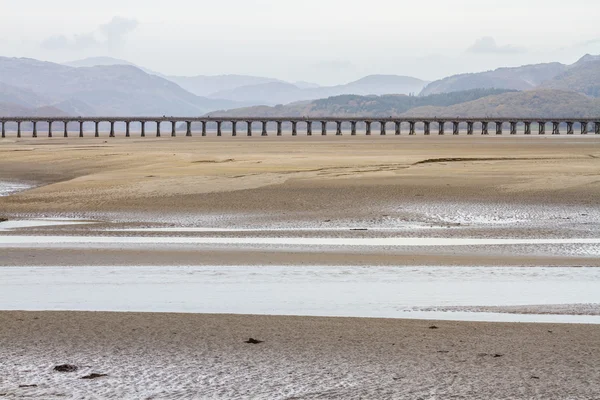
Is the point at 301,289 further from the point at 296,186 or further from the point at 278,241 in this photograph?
the point at 296,186

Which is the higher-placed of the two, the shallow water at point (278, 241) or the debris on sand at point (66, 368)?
the debris on sand at point (66, 368)

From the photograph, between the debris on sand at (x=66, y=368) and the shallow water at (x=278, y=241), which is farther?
the shallow water at (x=278, y=241)

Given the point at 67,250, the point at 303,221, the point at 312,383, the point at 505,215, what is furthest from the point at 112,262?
the point at 505,215

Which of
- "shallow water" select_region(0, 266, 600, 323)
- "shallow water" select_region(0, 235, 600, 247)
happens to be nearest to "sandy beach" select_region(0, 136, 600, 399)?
"shallow water" select_region(0, 235, 600, 247)

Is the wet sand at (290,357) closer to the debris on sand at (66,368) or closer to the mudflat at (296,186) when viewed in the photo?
the debris on sand at (66,368)

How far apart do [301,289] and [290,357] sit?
433cm

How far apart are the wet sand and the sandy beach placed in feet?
0.07

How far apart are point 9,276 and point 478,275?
7092 mm

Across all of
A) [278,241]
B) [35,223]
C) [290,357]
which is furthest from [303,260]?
[35,223]

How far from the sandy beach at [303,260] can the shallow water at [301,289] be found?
60cm

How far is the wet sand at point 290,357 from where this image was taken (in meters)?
7.87

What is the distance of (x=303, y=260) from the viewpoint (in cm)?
1650

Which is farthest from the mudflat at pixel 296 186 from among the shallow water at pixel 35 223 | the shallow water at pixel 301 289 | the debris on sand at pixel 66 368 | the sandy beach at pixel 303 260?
the debris on sand at pixel 66 368

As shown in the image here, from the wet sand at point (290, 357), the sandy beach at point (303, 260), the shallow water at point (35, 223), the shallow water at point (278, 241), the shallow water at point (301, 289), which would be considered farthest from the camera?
the shallow water at point (35, 223)
